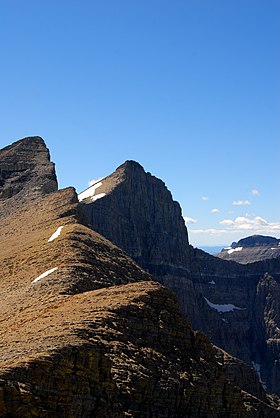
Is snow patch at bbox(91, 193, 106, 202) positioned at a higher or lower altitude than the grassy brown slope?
higher

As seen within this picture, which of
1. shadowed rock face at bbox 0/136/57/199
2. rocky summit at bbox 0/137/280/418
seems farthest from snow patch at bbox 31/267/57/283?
shadowed rock face at bbox 0/136/57/199

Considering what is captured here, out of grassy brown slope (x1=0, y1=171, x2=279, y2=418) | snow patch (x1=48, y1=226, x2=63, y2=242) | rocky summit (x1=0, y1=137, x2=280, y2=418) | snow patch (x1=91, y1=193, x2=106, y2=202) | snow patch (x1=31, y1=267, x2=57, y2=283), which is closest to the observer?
grassy brown slope (x1=0, y1=171, x2=279, y2=418)

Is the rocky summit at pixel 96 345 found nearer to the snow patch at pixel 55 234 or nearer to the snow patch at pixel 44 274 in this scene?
the snow patch at pixel 44 274

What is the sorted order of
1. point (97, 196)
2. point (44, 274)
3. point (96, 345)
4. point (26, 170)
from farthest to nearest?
point (97, 196) < point (26, 170) < point (44, 274) < point (96, 345)

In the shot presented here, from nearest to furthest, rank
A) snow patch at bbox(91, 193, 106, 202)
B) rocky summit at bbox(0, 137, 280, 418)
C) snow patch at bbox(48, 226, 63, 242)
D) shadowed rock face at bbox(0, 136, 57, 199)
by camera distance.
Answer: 1. rocky summit at bbox(0, 137, 280, 418)
2. snow patch at bbox(48, 226, 63, 242)
3. shadowed rock face at bbox(0, 136, 57, 199)
4. snow patch at bbox(91, 193, 106, 202)

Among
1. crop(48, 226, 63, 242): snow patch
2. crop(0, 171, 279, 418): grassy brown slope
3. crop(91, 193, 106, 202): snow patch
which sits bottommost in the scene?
crop(0, 171, 279, 418): grassy brown slope

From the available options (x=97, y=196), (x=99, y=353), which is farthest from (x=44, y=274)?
(x=97, y=196)

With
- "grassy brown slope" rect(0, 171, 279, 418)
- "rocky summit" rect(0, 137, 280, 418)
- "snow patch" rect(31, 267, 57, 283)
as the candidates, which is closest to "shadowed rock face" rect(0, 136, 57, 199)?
"rocky summit" rect(0, 137, 280, 418)

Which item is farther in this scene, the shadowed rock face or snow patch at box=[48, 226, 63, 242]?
the shadowed rock face

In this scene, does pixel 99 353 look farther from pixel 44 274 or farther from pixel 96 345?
pixel 44 274

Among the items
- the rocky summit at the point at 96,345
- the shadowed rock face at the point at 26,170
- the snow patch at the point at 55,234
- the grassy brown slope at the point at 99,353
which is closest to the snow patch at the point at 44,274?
the rocky summit at the point at 96,345

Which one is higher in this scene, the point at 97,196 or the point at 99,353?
the point at 97,196

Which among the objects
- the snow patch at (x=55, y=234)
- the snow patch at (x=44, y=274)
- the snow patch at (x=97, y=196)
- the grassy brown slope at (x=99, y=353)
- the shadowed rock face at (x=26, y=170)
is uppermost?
the snow patch at (x=97, y=196)

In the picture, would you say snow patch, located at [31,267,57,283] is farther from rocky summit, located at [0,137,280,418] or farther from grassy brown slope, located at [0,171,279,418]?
grassy brown slope, located at [0,171,279,418]
